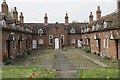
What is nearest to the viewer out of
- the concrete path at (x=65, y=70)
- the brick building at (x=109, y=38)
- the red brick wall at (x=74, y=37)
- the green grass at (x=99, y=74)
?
the green grass at (x=99, y=74)

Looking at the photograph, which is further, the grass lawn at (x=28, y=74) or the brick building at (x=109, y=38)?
the brick building at (x=109, y=38)

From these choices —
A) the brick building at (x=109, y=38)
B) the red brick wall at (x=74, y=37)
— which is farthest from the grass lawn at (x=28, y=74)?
the red brick wall at (x=74, y=37)

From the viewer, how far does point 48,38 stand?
68750mm

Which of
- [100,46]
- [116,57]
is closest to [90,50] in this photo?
[100,46]

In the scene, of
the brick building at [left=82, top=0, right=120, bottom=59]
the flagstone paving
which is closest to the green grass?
the flagstone paving

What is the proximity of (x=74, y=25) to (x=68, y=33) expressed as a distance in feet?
12.7

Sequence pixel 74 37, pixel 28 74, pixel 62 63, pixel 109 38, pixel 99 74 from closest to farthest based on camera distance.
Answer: pixel 99 74
pixel 28 74
pixel 62 63
pixel 109 38
pixel 74 37

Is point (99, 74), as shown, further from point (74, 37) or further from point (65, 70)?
point (74, 37)

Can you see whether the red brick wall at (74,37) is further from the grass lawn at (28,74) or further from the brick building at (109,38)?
the grass lawn at (28,74)

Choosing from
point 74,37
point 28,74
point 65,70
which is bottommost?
point 65,70

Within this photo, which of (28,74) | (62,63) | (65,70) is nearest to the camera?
(28,74)

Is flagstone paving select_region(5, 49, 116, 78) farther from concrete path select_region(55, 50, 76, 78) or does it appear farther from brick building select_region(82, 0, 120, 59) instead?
brick building select_region(82, 0, 120, 59)

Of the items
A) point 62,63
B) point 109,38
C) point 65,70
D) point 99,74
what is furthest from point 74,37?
point 99,74

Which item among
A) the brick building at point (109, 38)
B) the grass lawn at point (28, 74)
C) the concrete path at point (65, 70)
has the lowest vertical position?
the concrete path at point (65, 70)
